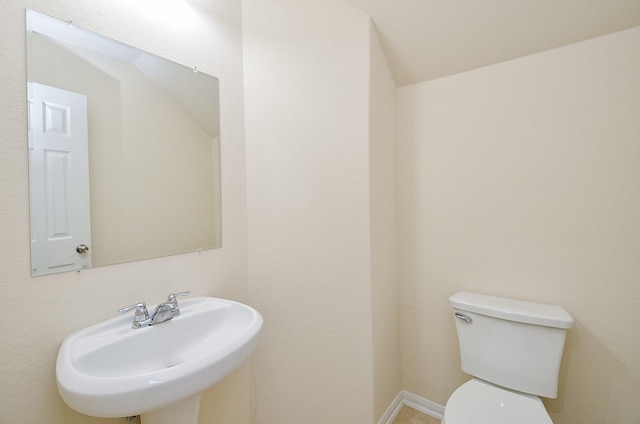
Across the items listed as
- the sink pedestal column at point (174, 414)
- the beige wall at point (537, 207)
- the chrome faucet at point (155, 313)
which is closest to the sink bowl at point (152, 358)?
the chrome faucet at point (155, 313)

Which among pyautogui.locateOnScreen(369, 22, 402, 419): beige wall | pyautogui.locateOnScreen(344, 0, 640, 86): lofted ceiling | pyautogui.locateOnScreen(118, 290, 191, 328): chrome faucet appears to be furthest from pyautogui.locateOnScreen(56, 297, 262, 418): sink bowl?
pyautogui.locateOnScreen(344, 0, 640, 86): lofted ceiling

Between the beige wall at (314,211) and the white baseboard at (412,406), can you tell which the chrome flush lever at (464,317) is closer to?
the beige wall at (314,211)

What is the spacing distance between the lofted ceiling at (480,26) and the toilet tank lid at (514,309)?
47.0 inches

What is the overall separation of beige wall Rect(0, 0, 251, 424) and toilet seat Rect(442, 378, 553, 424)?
0.98m

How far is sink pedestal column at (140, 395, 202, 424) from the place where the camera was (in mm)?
838

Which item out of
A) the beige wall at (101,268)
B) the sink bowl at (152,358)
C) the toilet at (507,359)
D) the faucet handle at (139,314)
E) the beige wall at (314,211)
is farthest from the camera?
the beige wall at (314,211)

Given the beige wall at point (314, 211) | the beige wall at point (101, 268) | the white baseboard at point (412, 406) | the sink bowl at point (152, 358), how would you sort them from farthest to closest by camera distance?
the white baseboard at point (412, 406) < the beige wall at point (314, 211) < the beige wall at point (101, 268) < the sink bowl at point (152, 358)

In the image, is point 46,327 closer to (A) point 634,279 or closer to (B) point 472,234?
(B) point 472,234

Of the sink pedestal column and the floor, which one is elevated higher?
the sink pedestal column

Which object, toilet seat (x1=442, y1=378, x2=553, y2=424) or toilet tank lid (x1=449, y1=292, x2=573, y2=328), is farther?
toilet tank lid (x1=449, y1=292, x2=573, y2=328)

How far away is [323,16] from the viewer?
4.17 feet

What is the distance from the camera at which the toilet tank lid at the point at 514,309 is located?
1097 mm

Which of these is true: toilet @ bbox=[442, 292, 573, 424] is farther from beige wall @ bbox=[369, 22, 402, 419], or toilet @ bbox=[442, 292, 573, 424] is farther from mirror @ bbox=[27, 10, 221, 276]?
mirror @ bbox=[27, 10, 221, 276]

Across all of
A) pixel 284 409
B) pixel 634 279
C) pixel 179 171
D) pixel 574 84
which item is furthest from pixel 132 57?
pixel 634 279
